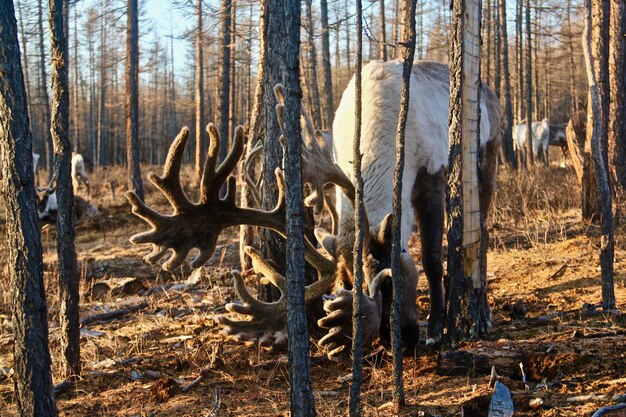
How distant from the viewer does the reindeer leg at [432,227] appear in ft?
17.6

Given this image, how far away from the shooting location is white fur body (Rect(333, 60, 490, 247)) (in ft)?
15.9

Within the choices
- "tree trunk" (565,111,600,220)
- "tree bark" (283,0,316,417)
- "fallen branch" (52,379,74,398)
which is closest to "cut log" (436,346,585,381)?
"tree bark" (283,0,316,417)

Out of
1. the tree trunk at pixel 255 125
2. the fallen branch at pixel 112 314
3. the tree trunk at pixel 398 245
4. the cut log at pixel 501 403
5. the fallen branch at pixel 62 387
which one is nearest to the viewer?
the cut log at pixel 501 403

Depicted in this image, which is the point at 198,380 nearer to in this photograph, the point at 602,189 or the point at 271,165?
the point at 271,165

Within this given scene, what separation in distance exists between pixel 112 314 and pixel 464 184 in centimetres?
405

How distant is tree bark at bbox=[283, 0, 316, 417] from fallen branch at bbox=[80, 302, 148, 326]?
4.11 m

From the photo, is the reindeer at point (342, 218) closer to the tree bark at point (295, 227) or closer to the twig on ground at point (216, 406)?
the tree bark at point (295, 227)

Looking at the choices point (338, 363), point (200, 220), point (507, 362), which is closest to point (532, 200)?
point (338, 363)

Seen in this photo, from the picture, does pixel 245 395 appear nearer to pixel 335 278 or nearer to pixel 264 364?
pixel 264 364

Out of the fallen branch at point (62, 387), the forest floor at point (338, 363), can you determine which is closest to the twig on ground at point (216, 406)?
the forest floor at point (338, 363)

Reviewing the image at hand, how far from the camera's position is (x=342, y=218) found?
461cm

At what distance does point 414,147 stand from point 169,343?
2679mm

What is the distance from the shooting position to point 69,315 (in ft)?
15.6

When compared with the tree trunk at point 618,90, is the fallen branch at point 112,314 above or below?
below
